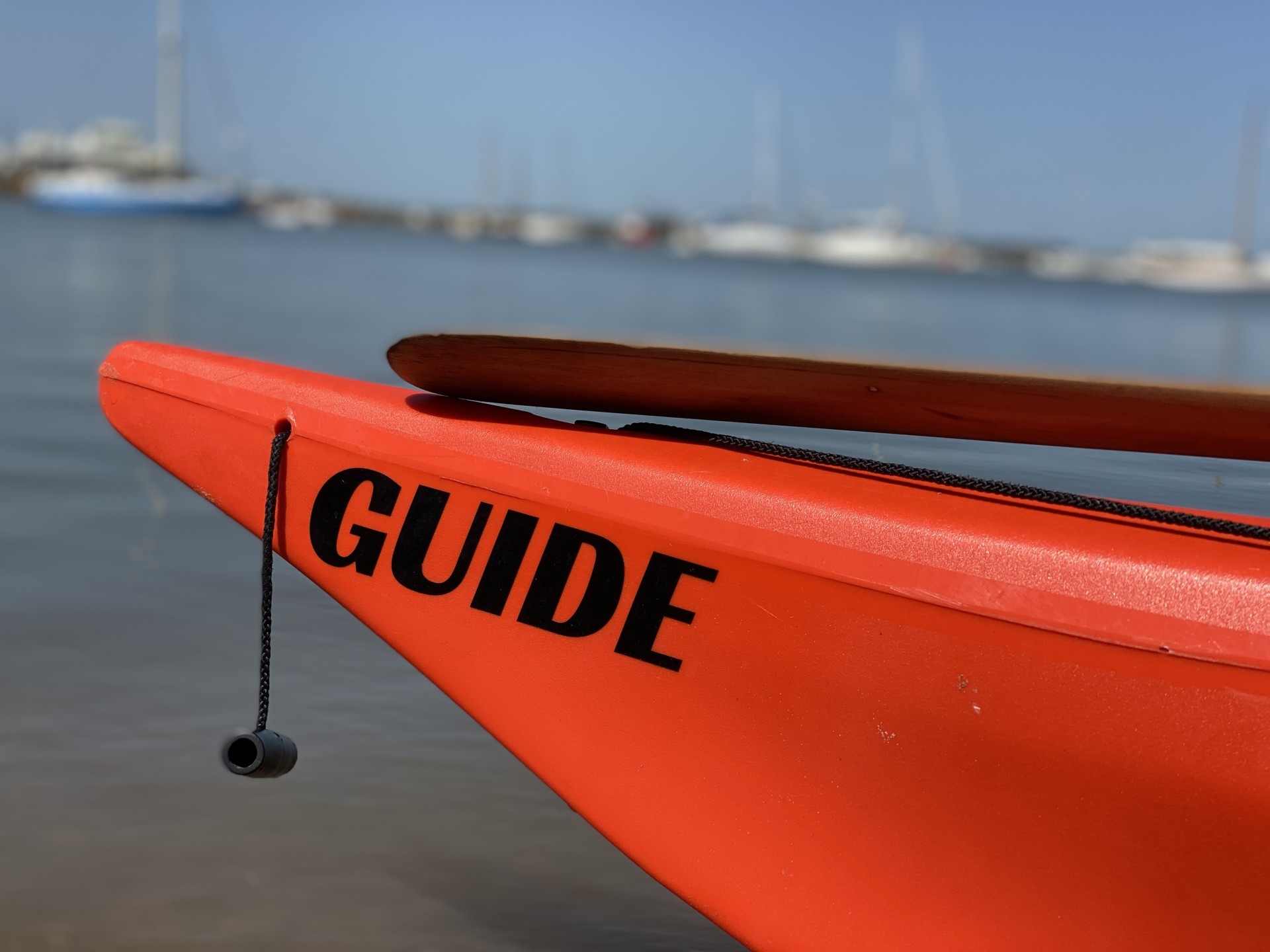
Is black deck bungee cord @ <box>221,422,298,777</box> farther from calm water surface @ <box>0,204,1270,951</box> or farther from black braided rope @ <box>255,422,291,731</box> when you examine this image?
calm water surface @ <box>0,204,1270,951</box>

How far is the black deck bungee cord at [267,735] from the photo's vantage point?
1955 mm

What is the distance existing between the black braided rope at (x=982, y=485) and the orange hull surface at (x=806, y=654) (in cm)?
2

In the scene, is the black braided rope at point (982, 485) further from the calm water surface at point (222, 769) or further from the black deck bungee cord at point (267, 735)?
the black deck bungee cord at point (267, 735)

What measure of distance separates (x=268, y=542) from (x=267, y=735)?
0.98ft

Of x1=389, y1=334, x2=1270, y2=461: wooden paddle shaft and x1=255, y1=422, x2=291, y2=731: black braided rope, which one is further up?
x1=389, y1=334, x2=1270, y2=461: wooden paddle shaft

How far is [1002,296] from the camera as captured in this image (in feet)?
168

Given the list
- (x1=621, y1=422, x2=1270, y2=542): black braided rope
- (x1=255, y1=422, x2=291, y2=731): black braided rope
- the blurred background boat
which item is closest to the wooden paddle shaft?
(x1=621, y1=422, x2=1270, y2=542): black braided rope

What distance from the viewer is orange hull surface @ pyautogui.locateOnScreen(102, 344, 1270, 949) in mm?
1560

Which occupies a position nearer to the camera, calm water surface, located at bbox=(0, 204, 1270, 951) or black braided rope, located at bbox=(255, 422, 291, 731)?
black braided rope, located at bbox=(255, 422, 291, 731)

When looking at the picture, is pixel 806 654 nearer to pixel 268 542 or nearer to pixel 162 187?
pixel 268 542

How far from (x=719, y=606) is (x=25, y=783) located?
176 cm

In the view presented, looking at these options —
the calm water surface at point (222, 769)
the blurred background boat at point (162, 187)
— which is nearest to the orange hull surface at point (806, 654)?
the calm water surface at point (222, 769)

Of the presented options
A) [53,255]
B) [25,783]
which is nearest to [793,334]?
[53,255]

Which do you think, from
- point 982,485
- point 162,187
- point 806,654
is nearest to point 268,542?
point 806,654
